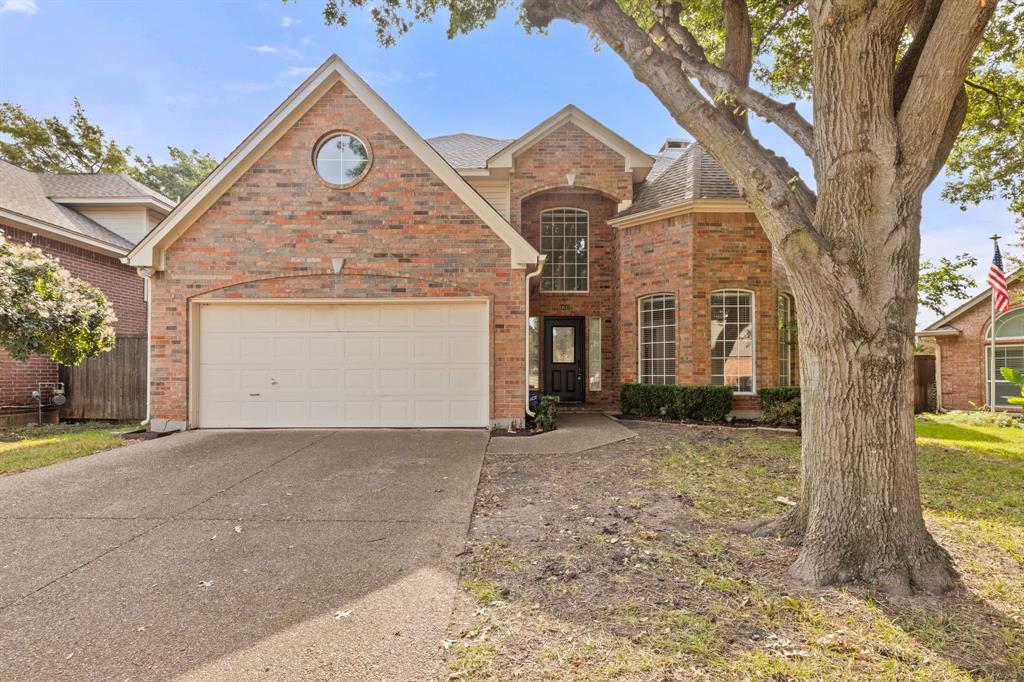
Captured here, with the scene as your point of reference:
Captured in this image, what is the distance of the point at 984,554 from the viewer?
11.7 feet

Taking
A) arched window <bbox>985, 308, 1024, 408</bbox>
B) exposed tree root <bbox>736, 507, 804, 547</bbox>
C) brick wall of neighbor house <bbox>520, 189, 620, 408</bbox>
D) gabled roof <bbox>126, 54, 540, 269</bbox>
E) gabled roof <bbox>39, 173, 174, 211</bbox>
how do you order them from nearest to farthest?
exposed tree root <bbox>736, 507, 804, 547</bbox>
gabled roof <bbox>126, 54, 540, 269</bbox>
brick wall of neighbor house <bbox>520, 189, 620, 408</bbox>
gabled roof <bbox>39, 173, 174, 211</bbox>
arched window <bbox>985, 308, 1024, 408</bbox>

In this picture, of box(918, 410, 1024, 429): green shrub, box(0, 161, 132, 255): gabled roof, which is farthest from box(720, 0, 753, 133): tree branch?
box(0, 161, 132, 255): gabled roof

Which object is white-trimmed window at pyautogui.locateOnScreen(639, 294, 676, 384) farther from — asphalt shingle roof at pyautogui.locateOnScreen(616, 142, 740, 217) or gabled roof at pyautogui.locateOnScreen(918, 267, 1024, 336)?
gabled roof at pyautogui.locateOnScreen(918, 267, 1024, 336)

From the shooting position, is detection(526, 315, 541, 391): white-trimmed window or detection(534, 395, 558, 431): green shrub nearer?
detection(534, 395, 558, 431): green shrub

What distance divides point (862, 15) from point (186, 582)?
590cm

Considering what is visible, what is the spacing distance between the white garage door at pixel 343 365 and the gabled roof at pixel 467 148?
567 cm

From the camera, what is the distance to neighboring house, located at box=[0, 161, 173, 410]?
9805mm

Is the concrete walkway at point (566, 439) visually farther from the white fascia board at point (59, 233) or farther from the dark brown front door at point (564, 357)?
the white fascia board at point (59, 233)

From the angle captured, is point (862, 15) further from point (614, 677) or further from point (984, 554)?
point (614, 677)

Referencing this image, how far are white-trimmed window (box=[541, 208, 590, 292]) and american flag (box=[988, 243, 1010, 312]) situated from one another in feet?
36.8

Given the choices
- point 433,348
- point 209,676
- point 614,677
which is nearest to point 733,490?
point 614,677

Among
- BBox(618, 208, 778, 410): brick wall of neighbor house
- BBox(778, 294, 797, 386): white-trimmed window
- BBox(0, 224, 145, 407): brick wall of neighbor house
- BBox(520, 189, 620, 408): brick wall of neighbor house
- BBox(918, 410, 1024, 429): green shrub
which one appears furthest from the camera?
BBox(520, 189, 620, 408): brick wall of neighbor house

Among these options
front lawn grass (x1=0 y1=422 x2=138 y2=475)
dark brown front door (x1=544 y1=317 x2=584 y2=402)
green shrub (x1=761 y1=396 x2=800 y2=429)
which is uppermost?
dark brown front door (x1=544 y1=317 x2=584 y2=402)

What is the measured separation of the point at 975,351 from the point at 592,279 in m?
13.5
